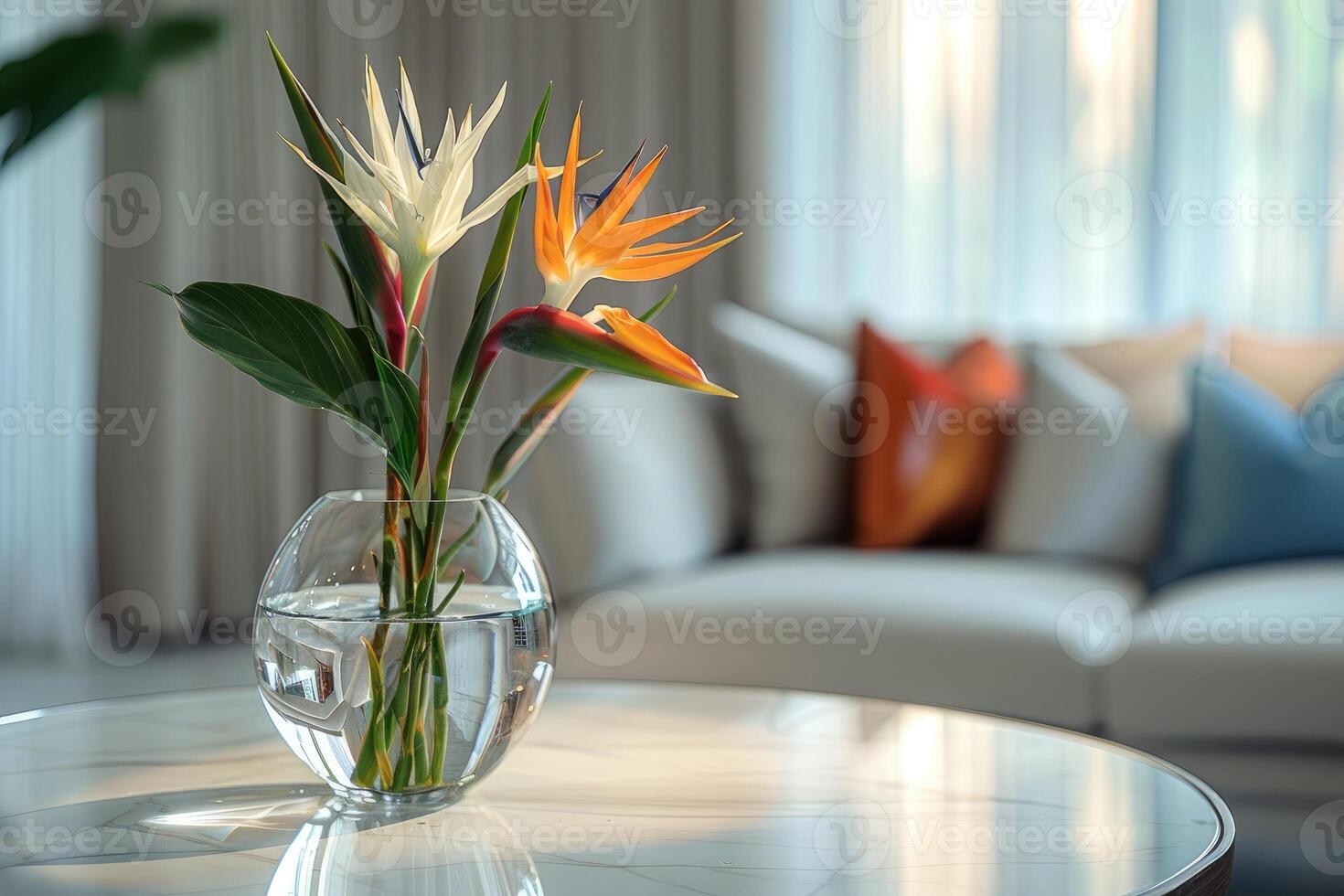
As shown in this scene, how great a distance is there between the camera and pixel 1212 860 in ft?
2.61

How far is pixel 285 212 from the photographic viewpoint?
3678 millimetres

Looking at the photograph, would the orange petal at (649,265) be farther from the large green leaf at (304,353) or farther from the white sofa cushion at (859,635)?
the white sofa cushion at (859,635)

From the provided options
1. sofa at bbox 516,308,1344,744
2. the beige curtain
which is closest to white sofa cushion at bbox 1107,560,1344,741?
sofa at bbox 516,308,1344,744

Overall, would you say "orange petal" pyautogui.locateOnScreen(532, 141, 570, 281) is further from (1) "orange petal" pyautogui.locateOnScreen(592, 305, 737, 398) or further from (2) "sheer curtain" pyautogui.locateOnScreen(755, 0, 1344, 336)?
(2) "sheer curtain" pyautogui.locateOnScreen(755, 0, 1344, 336)

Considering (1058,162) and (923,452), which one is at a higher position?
(1058,162)

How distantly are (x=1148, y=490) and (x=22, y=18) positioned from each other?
2.79 meters

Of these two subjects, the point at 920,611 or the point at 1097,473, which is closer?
the point at 920,611

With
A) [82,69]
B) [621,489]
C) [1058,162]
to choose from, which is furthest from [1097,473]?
[82,69]

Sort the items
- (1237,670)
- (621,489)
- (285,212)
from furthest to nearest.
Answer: (285,212)
(621,489)
(1237,670)

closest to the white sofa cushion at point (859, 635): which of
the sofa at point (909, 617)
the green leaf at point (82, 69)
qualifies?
the sofa at point (909, 617)

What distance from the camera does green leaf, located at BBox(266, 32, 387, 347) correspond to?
855 mm

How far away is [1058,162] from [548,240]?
2.71 meters

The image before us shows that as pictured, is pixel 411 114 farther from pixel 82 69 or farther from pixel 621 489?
pixel 621 489

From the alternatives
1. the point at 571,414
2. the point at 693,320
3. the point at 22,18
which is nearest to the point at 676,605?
the point at 571,414
